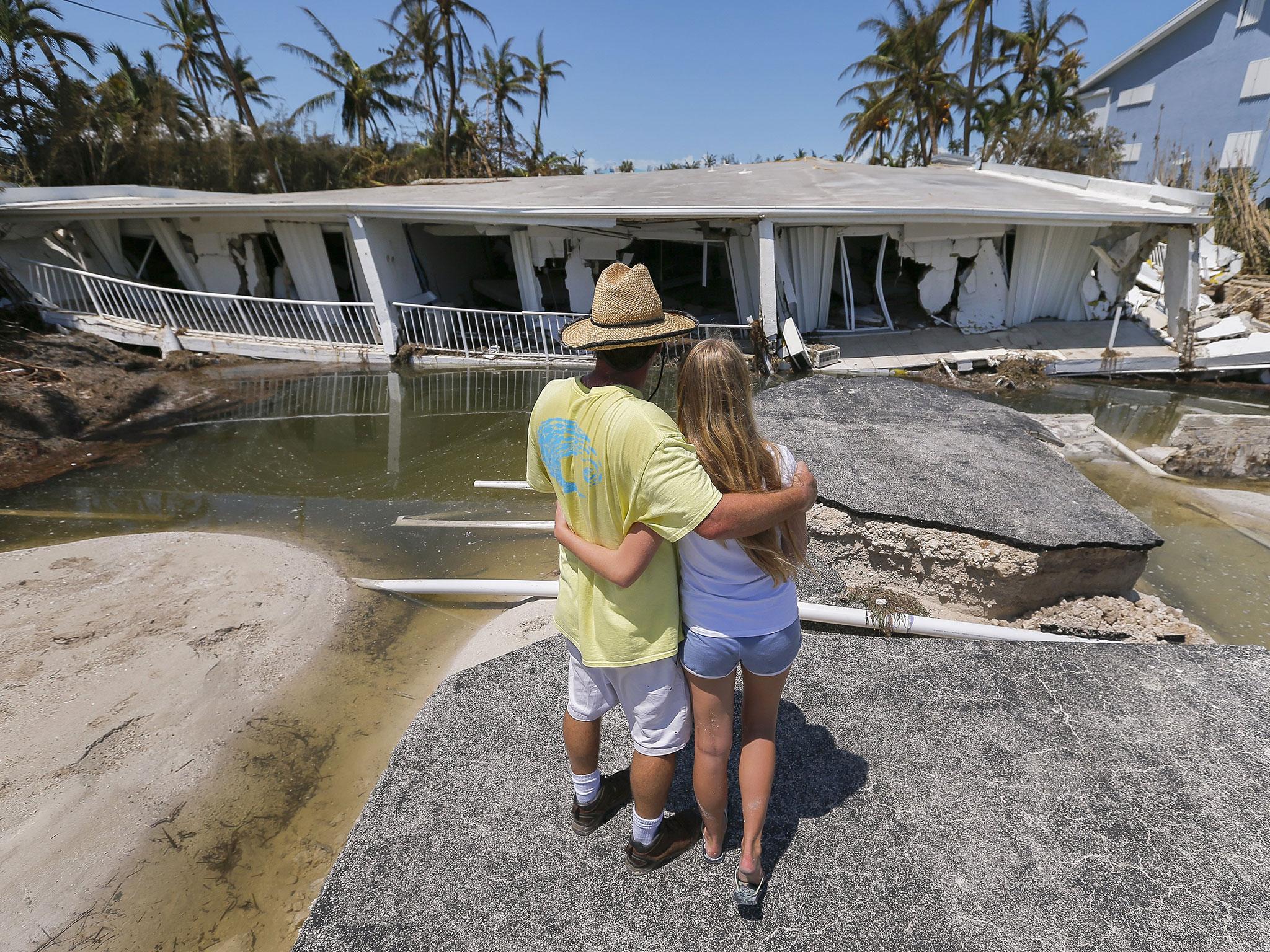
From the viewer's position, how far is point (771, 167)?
16.1m

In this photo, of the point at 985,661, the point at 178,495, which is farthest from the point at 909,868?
the point at 178,495

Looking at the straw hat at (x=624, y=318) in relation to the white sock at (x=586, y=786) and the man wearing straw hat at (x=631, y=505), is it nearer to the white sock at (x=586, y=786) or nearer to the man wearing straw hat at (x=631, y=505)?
Answer: the man wearing straw hat at (x=631, y=505)

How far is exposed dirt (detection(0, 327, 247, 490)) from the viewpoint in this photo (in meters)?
7.89

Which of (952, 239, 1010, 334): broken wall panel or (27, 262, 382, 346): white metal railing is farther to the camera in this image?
(27, 262, 382, 346): white metal railing

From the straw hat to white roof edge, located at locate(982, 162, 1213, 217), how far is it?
1273 centimetres

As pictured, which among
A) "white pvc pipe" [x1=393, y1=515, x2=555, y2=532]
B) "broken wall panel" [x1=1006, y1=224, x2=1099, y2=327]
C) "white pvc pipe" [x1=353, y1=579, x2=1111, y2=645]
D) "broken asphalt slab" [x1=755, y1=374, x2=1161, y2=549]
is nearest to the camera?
"white pvc pipe" [x1=353, y1=579, x2=1111, y2=645]

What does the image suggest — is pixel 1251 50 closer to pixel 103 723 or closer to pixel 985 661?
pixel 985 661

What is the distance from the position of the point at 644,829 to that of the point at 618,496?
1.16m

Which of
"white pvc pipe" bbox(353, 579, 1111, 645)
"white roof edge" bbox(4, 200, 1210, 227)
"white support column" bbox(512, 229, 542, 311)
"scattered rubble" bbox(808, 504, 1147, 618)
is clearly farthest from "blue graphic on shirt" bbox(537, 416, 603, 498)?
"white support column" bbox(512, 229, 542, 311)

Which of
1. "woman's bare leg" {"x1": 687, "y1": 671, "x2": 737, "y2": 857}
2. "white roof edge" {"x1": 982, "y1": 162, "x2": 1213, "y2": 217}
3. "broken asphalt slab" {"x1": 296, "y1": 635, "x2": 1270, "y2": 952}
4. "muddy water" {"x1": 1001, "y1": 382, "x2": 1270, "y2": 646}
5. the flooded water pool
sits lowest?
"muddy water" {"x1": 1001, "y1": 382, "x2": 1270, "y2": 646}

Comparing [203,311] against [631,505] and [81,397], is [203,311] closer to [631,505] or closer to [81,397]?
[81,397]

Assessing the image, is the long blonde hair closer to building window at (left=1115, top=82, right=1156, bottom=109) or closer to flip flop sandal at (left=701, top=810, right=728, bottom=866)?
flip flop sandal at (left=701, top=810, right=728, bottom=866)

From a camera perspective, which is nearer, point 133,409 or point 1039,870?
point 1039,870

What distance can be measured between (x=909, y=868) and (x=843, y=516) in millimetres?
2238
